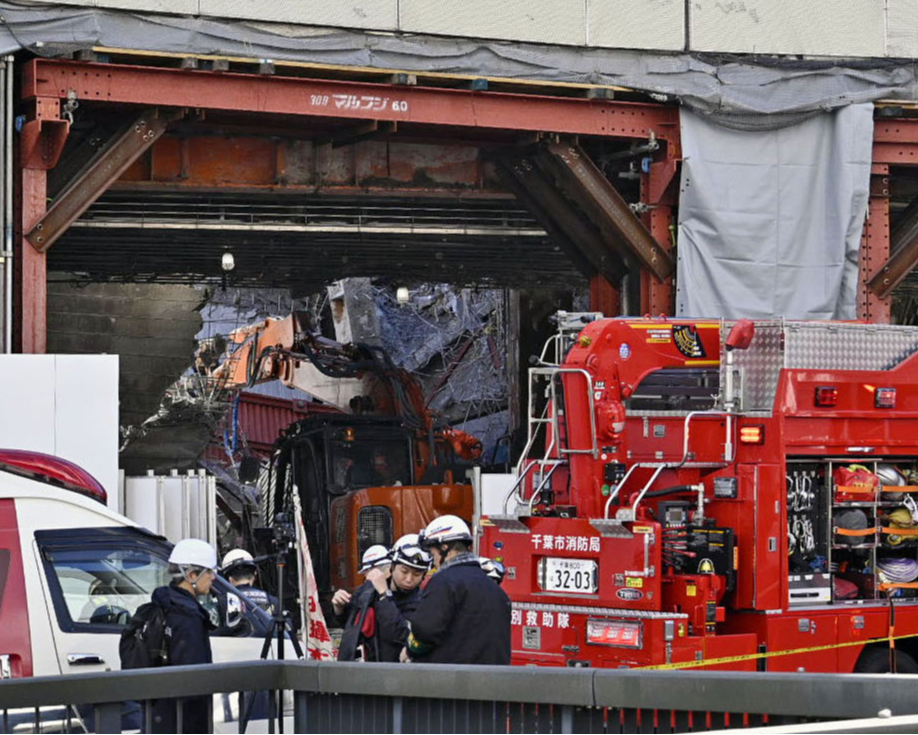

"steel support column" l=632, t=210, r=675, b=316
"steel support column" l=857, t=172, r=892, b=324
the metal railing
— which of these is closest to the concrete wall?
"steel support column" l=857, t=172, r=892, b=324

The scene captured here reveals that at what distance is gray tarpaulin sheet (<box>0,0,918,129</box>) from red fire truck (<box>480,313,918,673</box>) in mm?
5233

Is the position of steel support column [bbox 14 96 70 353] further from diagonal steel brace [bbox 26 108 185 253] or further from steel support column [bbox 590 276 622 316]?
steel support column [bbox 590 276 622 316]

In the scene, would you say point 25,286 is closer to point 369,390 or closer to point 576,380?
point 576,380

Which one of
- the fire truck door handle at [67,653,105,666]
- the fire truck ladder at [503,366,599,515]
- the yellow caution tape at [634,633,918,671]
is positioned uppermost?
the fire truck ladder at [503,366,599,515]

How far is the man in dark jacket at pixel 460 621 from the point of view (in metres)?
9.77

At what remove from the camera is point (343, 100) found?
19203mm

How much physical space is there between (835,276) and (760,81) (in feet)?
8.04

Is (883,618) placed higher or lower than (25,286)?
lower

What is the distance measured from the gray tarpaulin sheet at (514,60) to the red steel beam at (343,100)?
0.25 metres

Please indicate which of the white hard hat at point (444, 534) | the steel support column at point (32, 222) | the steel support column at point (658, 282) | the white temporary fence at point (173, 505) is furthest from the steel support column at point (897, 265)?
the white hard hat at point (444, 534)

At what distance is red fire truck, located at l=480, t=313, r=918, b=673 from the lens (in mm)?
13594

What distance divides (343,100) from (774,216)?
17.4 ft

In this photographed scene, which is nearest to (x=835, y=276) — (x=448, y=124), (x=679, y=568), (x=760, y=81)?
(x=760, y=81)

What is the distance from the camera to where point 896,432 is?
14938mm
